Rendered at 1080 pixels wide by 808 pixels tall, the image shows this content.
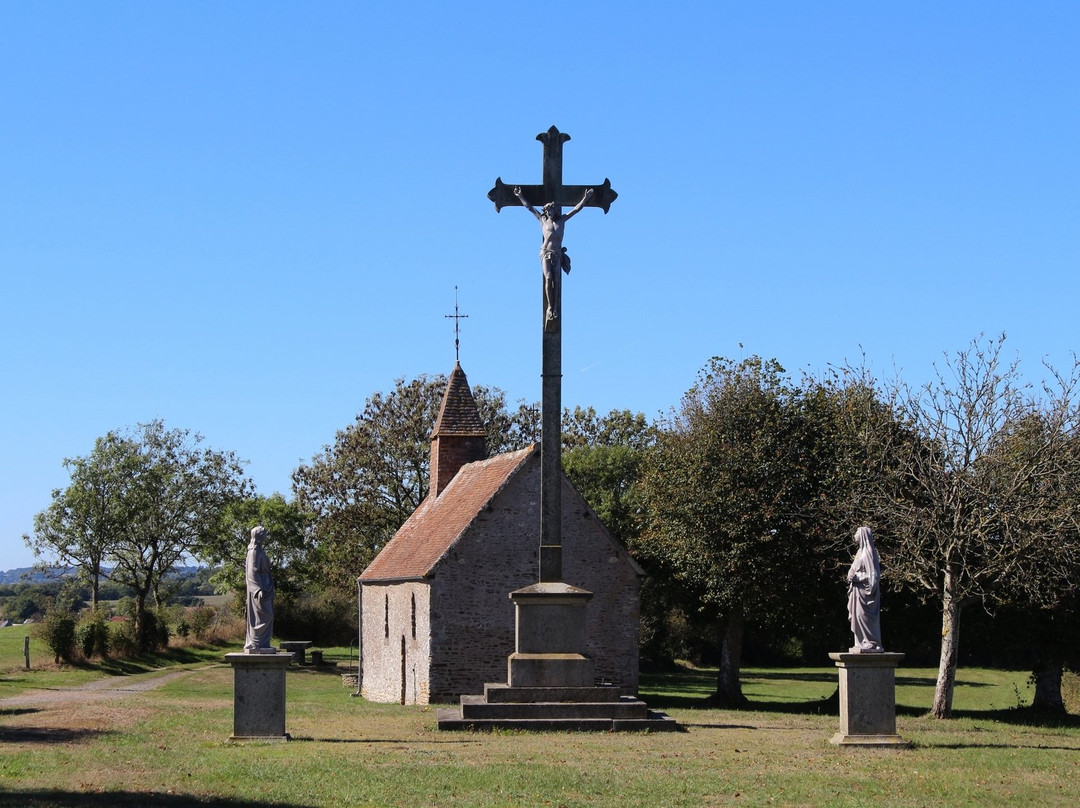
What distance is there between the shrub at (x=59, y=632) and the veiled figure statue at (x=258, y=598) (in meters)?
25.7

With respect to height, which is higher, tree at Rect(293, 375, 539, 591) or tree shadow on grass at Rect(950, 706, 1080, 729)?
tree at Rect(293, 375, 539, 591)

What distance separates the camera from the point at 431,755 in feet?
46.2

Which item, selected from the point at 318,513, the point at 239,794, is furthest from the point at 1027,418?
the point at 318,513

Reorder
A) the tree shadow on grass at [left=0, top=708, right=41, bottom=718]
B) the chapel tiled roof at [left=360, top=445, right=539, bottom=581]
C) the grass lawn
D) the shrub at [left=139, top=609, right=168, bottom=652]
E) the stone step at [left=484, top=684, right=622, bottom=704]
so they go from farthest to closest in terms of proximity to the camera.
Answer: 1. the shrub at [left=139, top=609, right=168, bottom=652]
2. the chapel tiled roof at [left=360, top=445, right=539, bottom=581]
3. the tree shadow on grass at [left=0, top=708, right=41, bottom=718]
4. the stone step at [left=484, top=684, right=622, bottom=704]
5. the grass lawn

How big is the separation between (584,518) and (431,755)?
16.4 m

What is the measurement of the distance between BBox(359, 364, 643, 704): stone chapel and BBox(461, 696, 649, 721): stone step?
1110 centimetres

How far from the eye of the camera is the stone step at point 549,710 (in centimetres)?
1691

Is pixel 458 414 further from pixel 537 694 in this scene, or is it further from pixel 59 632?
pixel 537 694

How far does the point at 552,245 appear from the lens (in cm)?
1822

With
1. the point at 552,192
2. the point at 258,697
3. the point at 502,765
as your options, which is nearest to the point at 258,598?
the point at 258,697

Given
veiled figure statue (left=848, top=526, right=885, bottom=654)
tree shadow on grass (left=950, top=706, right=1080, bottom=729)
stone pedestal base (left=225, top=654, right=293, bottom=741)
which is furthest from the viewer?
tree shadow on grass (left=950, top=706, right=1080, bottom=729)

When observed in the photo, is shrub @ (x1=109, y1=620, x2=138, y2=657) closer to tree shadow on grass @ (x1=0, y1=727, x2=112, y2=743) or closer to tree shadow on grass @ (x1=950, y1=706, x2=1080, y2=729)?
tree shadow on grass @ (x1=0, y1=727, x2=112, y2=743)

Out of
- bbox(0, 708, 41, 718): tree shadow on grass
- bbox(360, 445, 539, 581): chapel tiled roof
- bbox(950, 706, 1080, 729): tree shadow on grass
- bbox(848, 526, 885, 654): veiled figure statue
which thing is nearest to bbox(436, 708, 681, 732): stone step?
bbox(848, 526, 885, 654): veiled figure statue

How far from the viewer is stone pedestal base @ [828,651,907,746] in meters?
15.6
